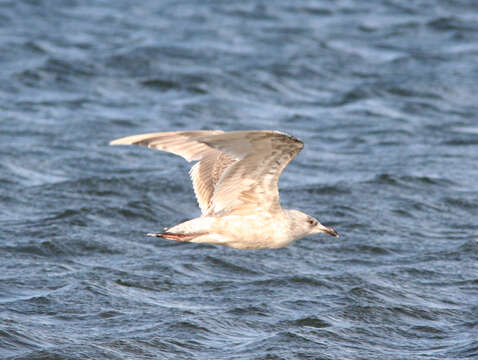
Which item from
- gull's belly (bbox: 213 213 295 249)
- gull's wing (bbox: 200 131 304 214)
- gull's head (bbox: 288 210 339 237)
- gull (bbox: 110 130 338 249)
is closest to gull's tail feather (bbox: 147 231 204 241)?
gull (bbox: 110 130 338 249)

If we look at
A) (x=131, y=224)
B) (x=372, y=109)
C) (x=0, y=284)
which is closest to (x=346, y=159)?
(x=372, y=109)

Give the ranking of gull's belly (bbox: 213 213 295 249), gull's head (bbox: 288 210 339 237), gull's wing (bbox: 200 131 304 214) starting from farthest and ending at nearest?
1. gull's head (bbox: 288 210 339 237)
2. gull's belly (bbox: 213 213 295 249)
3. gull's wing (bbox: 200 131 304 214)

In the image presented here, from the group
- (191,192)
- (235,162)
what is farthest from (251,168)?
(191,192)

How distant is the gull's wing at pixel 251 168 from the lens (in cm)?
568

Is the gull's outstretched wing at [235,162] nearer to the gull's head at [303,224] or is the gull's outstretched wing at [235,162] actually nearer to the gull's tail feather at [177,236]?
the gull's head at [303,224]


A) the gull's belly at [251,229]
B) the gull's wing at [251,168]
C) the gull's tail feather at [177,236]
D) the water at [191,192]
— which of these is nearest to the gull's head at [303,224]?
the gull's belly at [251,229]

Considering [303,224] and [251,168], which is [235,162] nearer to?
[251,168]

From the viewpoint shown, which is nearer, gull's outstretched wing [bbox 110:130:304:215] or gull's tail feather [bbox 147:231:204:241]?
gull's outstretched wing [bbox 110:130:304:215]

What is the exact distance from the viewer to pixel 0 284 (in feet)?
27.7

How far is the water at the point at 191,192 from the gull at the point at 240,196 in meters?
1.19

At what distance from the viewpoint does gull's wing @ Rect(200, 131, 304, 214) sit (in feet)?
18.6

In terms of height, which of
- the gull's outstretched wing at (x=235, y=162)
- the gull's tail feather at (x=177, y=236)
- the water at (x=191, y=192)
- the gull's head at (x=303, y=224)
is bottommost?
the water at (x=191, y=192)

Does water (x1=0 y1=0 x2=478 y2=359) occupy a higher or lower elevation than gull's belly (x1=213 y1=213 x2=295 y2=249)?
lower

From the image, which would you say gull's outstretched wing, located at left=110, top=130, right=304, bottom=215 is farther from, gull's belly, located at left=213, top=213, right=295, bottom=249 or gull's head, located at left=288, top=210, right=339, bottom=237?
gull's head, located at left=288, top=210, right=339, bottom=237
